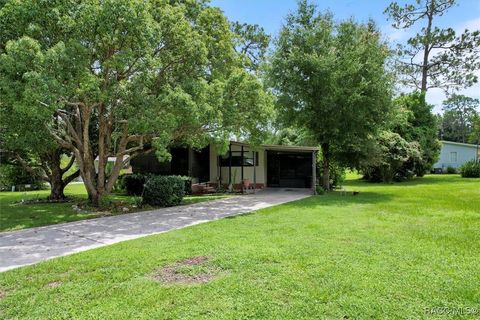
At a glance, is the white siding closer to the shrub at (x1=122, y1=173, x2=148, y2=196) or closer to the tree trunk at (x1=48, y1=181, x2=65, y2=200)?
the shrub at (x1=122, y1=173, x2=148, y2=196)

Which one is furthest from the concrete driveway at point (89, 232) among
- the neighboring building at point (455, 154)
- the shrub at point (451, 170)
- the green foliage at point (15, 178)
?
the neighboring building at point (455, 154)

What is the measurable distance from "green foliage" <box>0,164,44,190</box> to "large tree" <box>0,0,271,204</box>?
1099 centimetres

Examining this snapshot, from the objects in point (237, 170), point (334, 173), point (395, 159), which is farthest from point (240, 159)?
point (395, 159)

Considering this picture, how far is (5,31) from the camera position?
9.12 meters

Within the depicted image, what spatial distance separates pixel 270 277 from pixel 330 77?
1304cm

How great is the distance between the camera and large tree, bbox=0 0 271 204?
8477 millimetres

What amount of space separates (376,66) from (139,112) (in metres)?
11.9

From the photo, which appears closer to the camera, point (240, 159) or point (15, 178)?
point (240, 159)

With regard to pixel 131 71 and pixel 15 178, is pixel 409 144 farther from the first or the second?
pixel 15 178

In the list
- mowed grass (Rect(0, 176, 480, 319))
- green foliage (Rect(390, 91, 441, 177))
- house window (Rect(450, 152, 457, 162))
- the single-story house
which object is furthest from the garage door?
house window (Rect(450, 152, 457, 162))

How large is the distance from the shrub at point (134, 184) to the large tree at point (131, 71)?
15.5ft

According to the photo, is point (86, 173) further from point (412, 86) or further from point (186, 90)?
point (412, 86)

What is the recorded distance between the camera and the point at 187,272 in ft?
15.5

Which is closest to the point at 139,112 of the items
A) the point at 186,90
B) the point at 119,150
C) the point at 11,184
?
the point at 186,90
